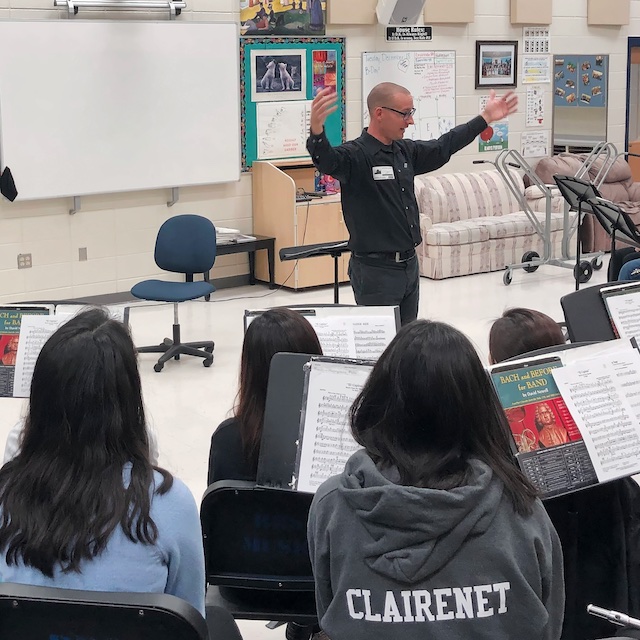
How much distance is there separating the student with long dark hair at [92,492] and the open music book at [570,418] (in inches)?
29.9

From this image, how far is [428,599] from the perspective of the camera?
1585 mm

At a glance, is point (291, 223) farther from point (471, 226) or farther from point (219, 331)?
point (471, 226)

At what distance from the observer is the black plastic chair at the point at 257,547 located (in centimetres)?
234

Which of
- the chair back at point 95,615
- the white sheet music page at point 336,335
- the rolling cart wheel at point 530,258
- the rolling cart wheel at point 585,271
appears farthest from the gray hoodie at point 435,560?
the rolling cart wheel at point 530,258

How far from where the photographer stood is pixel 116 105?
760cm

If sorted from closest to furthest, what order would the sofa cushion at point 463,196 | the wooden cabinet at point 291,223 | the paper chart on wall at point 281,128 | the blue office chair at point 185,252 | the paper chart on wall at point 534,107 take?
the blue office chair at point 185,252 < the wooden cabinet at point 291,223 < the paper chart on wall at point 281,128 < the sofa cushion at point 463,196 < the paper chart on wall at point 534,107

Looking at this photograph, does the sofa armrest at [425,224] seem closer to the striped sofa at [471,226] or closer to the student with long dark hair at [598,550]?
the striped sofa at [471,226]

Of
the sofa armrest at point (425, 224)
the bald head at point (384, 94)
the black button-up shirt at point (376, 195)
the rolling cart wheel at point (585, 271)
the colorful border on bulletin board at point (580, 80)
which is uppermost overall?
the colorful border on bulletin board at point (580, 80)

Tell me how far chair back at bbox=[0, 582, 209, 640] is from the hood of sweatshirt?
31cm

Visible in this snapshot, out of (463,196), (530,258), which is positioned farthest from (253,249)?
(530,258)

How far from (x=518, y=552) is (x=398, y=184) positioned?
3369mm

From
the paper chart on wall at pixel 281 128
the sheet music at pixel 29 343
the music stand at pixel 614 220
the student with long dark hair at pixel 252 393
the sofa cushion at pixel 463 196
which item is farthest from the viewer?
the sofa cushion at pixel 463 196

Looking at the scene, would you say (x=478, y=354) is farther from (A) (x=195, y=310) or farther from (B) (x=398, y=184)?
(A) (x=195, y=310)

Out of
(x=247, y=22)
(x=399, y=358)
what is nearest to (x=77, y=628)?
(x=399, y=358)
